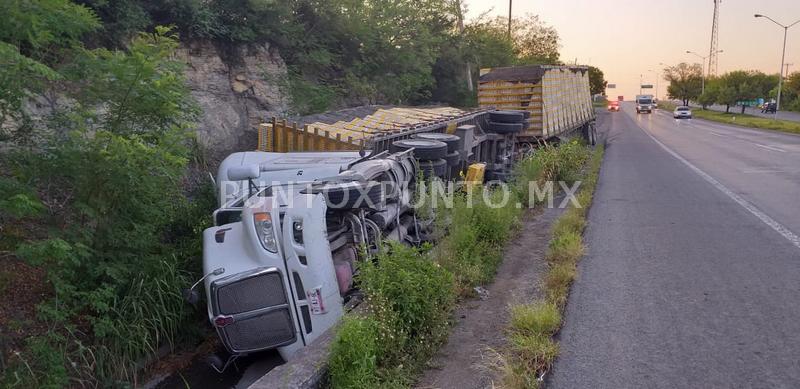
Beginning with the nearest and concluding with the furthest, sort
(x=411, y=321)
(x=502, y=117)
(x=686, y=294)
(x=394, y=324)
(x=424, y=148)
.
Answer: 1. (x=394, y=324)
2. (x=411, y=321)
3. (x=686, y=294)
4. (x=424, y=148)
5. (x=502, y=117)

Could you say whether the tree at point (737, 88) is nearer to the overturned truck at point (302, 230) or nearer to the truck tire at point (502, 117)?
the truck tire at point (502, 117)

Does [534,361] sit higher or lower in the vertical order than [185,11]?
lower

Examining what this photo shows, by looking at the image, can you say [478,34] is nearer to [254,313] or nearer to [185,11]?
[185,11]

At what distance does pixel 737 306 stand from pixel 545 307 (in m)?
1.90

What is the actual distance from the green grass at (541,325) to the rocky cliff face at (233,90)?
754 cm

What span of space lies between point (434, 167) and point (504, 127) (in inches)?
224

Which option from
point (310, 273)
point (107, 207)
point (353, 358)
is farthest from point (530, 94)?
point (353, 358)

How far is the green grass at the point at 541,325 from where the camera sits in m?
4.46

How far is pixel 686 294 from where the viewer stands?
610 centimetres

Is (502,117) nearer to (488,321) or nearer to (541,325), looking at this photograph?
(488,321)

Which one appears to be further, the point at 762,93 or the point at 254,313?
the point at 762,93

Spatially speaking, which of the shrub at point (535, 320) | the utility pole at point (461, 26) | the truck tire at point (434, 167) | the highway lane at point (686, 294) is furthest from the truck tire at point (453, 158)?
the utility pole at point (461, 26)

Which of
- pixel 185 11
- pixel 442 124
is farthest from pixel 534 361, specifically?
pixel 185 11

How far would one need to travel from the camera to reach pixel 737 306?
18.8 ft
